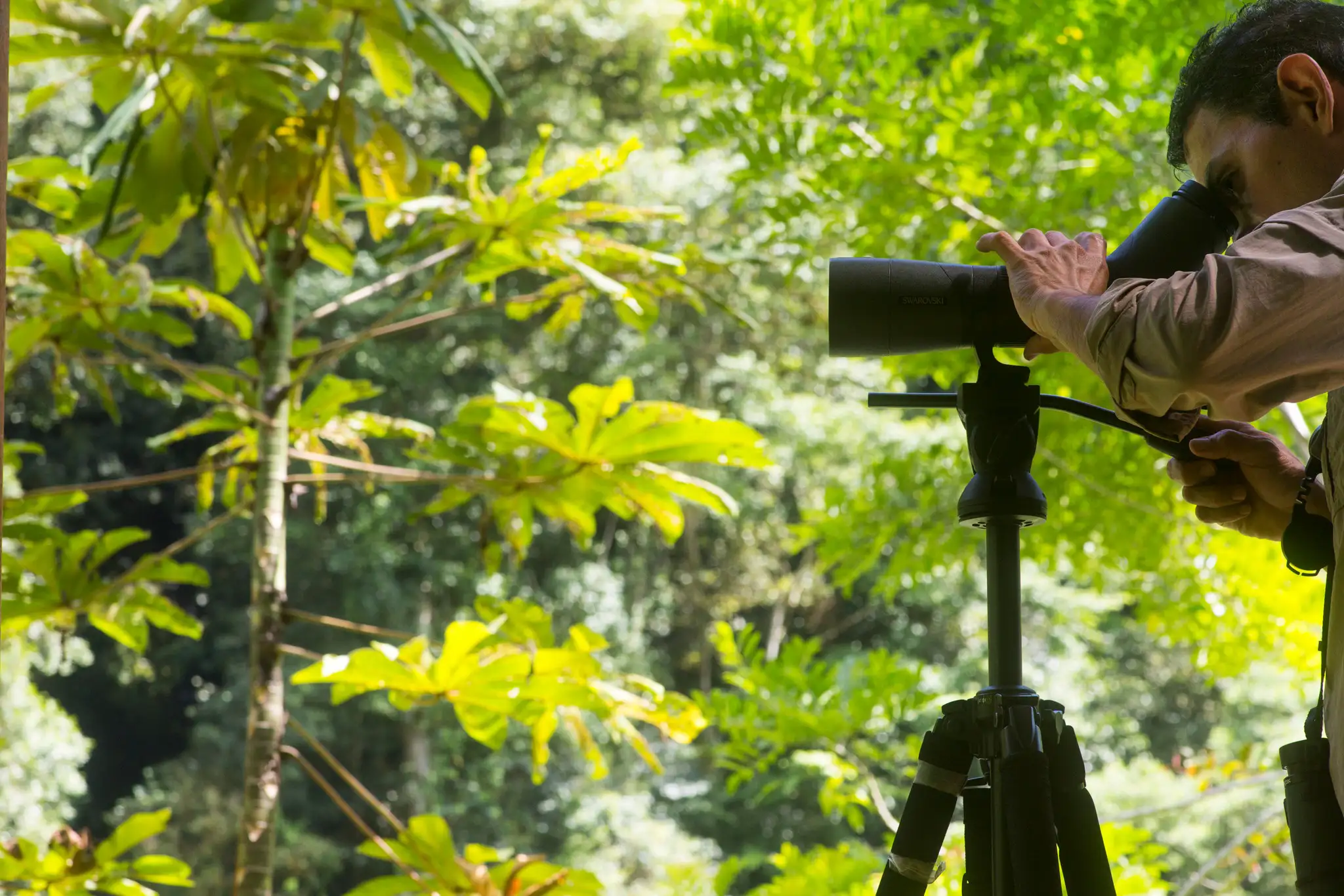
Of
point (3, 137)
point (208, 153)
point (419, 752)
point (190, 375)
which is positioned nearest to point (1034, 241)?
point (3, 137)

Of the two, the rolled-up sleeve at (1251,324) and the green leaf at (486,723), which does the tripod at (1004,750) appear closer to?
the rolled-up sleeve at (1251,324)

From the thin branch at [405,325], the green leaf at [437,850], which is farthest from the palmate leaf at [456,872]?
the thin branch at [405,325]

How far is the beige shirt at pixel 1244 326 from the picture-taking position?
0.46 m

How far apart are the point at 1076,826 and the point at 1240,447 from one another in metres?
0.25

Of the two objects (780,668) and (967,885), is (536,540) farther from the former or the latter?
(967,885)

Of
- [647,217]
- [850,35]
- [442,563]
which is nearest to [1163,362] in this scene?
[647,217]

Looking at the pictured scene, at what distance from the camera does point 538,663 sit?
3.48 ft

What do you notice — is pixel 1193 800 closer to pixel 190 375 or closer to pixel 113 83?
pixel 190 375

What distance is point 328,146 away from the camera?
1089 millimetres

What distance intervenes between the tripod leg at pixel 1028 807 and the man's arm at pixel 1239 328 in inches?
7.6

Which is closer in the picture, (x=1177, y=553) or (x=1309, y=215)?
(x=1309, y=215)

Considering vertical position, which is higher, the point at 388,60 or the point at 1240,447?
the point at 388,60

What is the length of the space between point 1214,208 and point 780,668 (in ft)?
3.45

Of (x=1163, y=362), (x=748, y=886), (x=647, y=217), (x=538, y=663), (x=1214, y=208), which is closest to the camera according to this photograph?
(x=1163, y=362)
